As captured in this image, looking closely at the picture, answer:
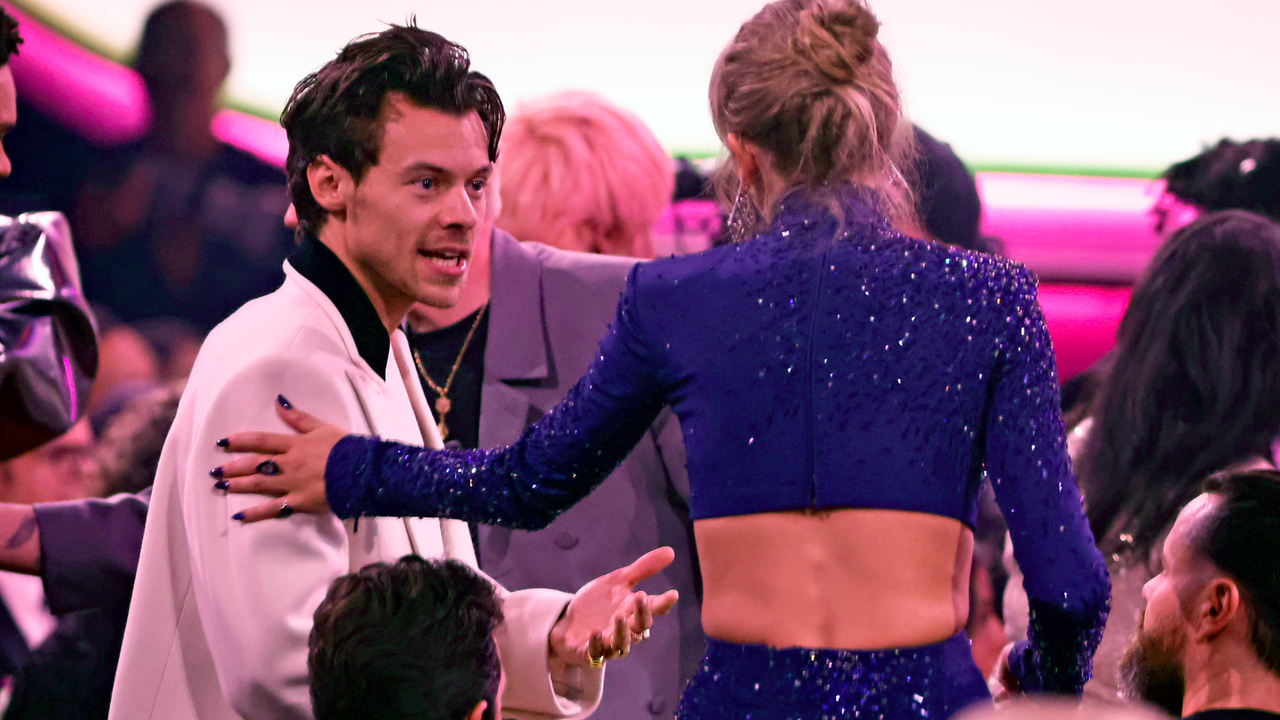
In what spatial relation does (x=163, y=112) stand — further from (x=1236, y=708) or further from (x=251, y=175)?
(x=1236, y=708)

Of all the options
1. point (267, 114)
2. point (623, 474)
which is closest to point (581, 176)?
point (623, 474)

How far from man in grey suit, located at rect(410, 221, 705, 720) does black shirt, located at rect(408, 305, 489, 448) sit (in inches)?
1.2

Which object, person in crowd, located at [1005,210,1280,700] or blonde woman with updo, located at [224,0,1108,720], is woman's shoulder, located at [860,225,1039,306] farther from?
person in crowd, located at [1005,210,1280,700]

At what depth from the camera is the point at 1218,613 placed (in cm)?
162

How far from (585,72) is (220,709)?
222cm

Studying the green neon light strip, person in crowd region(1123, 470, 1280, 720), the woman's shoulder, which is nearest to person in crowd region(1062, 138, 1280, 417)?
the green neon light strip

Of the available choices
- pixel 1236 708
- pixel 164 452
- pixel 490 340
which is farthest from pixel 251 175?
pixel 1236 708

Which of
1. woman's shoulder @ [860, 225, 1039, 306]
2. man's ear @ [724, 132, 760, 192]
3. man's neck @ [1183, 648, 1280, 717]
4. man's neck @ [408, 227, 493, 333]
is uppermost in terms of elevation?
man's ear @ [724, 132, 760, 192]

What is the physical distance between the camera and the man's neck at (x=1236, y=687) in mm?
1575

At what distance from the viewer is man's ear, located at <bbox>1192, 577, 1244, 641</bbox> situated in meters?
1.61

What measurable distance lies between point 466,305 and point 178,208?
1.30m

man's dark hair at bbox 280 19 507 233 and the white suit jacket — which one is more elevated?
man's dark hair at bbox 280 19 507 233

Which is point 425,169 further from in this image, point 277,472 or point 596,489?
point 596,489

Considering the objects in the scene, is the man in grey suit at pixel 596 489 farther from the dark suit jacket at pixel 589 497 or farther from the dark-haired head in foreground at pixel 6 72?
the dark-haired head in foreground at pixel 6 72
